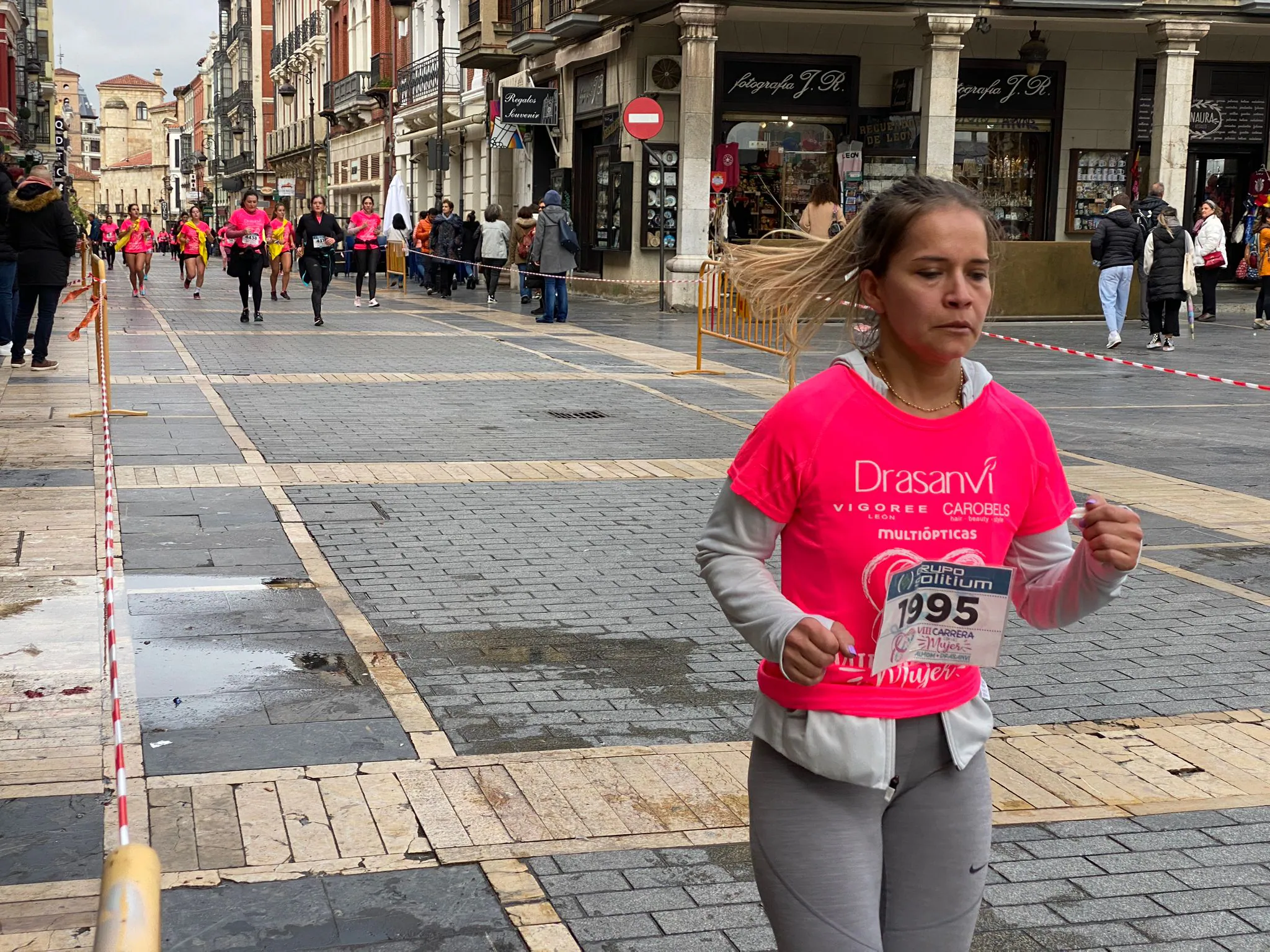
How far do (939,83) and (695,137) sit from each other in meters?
3.92

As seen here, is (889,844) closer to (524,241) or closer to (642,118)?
(642,118)

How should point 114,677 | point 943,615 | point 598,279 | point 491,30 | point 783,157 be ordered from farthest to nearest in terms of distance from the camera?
point 491,30 → point 783,157 → point 598,279 → point 114,677 → point 943,615

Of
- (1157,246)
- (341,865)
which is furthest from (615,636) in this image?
(1157,246)

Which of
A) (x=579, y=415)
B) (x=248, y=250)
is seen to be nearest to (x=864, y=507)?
(x=579, y=415)

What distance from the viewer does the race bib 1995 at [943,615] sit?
243 centimetres

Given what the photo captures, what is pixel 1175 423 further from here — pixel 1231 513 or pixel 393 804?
pixel 393 804

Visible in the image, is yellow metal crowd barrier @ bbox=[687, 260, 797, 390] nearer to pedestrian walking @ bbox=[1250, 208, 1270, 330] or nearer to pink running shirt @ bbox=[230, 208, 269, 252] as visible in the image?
pink running shirt @ bbox=[230, 208, 269, 252]

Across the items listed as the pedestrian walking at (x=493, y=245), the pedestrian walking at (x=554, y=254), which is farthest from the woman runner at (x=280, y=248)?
the pedestrian walking at (x=554, y=254)

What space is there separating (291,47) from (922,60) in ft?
176

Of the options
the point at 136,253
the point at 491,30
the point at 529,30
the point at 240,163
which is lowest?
the point at 136,253

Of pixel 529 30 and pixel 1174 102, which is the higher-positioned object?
pixel 529 30

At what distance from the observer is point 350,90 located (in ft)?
186

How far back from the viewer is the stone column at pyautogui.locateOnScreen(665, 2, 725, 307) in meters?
25.3

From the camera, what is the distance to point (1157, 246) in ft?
64.0
